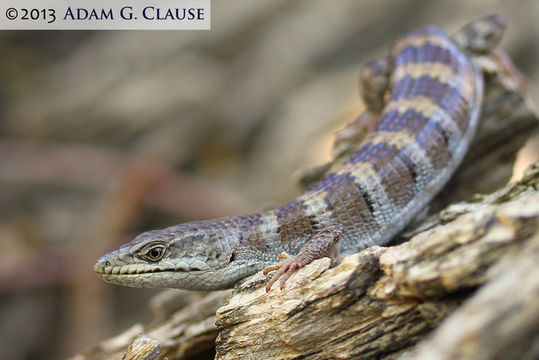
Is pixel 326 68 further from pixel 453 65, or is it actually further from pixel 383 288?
pixel 383 288

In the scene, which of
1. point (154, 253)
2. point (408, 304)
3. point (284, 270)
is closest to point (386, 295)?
point (408, 304)

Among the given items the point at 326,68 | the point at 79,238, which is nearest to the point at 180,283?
the point at 79,238

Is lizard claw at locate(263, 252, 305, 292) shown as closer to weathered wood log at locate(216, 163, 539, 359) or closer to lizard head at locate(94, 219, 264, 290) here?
weathered wood log at locate(216, 163, 539, 359)

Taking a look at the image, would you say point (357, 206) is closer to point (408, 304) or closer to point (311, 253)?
point (311, 253)
